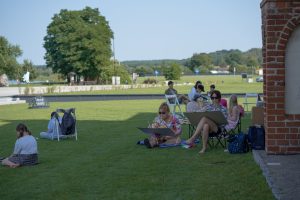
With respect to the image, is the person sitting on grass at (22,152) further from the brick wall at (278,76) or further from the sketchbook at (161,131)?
the brick wall at (278,76)

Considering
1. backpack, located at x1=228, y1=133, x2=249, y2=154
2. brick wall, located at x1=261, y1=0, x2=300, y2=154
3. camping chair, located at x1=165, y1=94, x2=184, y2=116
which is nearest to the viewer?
brick wall, located at x1=261, y1=0, x2=300, y2=154

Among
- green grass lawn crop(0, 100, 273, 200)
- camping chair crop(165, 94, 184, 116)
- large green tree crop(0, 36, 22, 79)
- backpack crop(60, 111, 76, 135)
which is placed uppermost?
large green tree crop(0, 36, 22, 79)

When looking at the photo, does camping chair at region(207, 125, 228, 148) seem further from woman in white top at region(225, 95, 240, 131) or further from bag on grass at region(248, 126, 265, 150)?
bag on grass at region(248, 126, 265, 150)

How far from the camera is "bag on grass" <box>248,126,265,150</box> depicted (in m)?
9.77

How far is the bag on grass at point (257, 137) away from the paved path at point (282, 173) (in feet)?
0.75

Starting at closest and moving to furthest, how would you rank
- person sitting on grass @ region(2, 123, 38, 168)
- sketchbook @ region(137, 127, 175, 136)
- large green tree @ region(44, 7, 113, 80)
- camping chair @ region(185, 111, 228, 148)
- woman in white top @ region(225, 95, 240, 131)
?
person sitting on grass @ region(2, 123, 38, 168)
camping chair @ region(185, 111, 228, 148)
sketchbook @ region(137, 127, 175, 136)
woman in white top @ region(225, 95, 240, 131)
large green tree @ region(44, 7, 113, 80)

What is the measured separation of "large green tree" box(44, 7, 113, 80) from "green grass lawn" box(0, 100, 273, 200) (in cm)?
6822

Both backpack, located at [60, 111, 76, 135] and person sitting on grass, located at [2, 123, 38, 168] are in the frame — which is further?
backpack, located at [60, 111, 76, 135]

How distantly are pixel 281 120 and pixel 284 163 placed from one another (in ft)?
3.70

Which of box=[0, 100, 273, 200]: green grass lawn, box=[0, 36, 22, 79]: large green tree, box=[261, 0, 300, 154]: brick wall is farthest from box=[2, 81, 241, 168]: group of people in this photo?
box=[0, 36, 22, 79]: large green tree

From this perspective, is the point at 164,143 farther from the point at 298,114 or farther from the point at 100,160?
the point at 298,114

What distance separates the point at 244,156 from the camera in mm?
9695

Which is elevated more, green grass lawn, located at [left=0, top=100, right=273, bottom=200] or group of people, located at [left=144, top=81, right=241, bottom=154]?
group of people, located at [left=144, top=81, right=241, bottom=154]

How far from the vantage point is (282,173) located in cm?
737
